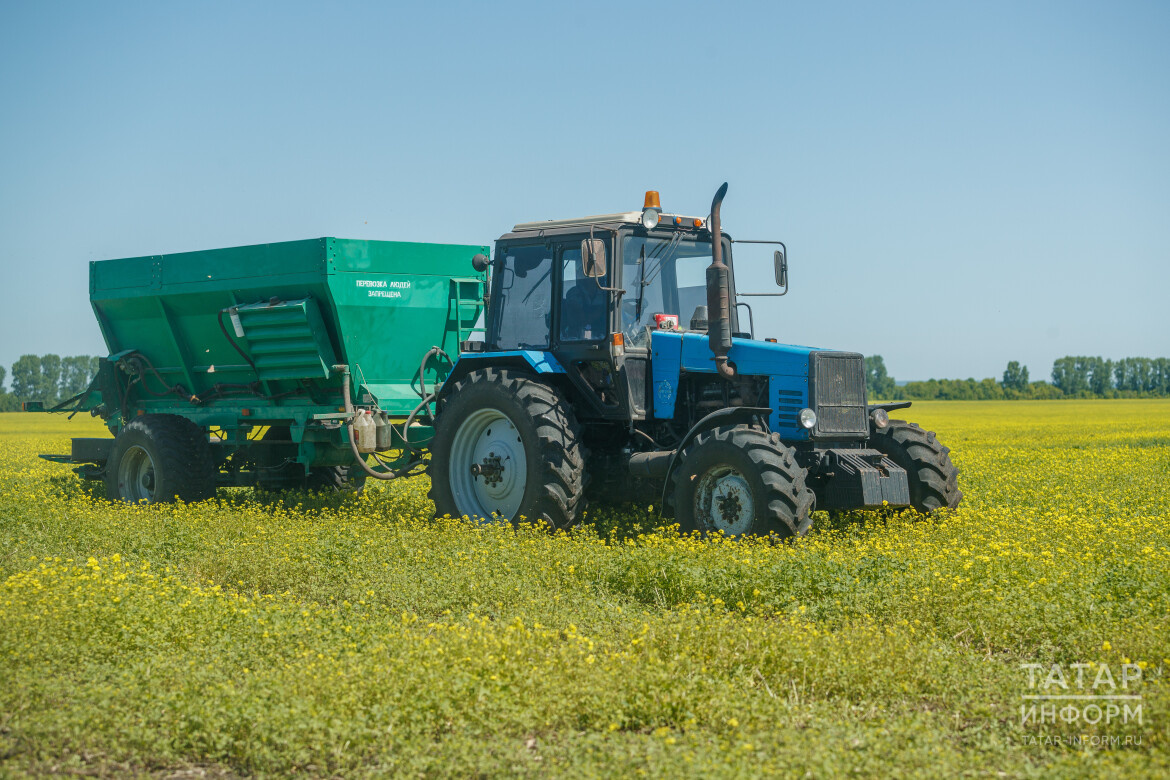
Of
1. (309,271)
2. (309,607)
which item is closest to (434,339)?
(309,271)

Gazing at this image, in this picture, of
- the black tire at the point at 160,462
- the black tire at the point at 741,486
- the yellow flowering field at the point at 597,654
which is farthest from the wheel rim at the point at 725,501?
the black tire at the point at 160,462

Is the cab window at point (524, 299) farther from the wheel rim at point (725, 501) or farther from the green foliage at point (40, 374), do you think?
the green foliage at point (40, 374)

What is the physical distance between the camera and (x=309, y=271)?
491 inches

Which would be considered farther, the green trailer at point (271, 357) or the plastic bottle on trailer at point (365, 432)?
the green trailer at point (271, 357)

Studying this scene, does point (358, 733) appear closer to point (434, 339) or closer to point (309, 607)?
point (309, 607)

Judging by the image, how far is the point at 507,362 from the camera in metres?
11.2

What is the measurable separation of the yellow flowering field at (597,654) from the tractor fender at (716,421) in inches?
24.0

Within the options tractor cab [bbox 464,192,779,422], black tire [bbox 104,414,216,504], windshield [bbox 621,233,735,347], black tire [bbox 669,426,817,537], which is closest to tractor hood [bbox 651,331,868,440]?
tractor cab [bbox 464,192,779,422]

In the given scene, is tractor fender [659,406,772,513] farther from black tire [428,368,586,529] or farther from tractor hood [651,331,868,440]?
black tire [428,368,586,529]

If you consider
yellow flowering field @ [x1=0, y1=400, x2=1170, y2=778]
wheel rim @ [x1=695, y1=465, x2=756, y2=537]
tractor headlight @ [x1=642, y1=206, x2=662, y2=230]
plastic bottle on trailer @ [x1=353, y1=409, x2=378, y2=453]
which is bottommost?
yellow flowering field @ [x1=0, y1=400, x2=1170, y2=778]

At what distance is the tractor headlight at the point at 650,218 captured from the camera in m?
10.1

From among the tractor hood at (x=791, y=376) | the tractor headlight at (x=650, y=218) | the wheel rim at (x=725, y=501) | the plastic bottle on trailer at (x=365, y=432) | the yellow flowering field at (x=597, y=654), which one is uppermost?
the tractor headlight at (x=650, y=218)

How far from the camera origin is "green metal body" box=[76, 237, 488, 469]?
41.1ft

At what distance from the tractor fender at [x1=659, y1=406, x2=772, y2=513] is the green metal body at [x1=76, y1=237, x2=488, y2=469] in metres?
4.27
